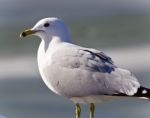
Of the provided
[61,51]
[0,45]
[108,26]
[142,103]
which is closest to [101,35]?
[108,26]

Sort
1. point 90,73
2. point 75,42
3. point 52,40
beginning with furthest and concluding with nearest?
point 75,42 → point 52,40 → point 90,73

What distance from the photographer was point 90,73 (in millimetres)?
7465

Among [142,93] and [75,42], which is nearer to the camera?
[142,93]

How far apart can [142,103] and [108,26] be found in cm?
577

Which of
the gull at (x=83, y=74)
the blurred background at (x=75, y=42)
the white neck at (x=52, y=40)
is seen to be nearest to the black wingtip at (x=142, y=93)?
the gull at (x=83, y=74)

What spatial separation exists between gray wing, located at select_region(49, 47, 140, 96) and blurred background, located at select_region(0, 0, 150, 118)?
13.2 feet

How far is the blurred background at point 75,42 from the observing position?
12992 millimetres

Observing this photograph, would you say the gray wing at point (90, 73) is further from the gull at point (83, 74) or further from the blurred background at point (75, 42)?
the blurred background at point (75, 42)

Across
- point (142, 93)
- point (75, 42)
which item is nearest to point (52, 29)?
point (142, 93)

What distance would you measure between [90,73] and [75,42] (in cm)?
940

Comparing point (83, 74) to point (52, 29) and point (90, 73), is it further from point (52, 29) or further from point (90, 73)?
point (52, 29)

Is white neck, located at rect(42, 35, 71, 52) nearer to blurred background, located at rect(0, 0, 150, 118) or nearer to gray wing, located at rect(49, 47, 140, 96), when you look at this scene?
gray wing, located at rect(49, 47, 140, 96)

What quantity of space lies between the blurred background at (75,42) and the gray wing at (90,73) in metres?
4.04

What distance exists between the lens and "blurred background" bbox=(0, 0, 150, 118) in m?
13.0
